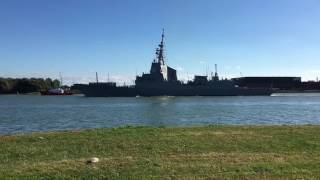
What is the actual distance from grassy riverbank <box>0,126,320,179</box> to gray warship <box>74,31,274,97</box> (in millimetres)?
112041

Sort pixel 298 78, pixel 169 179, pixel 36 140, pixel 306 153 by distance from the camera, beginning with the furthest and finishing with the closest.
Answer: pixel 298 78 → pixel 36 140 → pixel 306 153 → pixel 169 179

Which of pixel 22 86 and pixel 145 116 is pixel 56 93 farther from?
pixel 145 116

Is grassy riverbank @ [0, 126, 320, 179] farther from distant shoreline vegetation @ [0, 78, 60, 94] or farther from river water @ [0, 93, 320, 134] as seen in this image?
distant shoreline vegetation @ [0, 78, 60, 94]

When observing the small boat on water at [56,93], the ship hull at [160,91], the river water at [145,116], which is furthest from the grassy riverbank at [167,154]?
the small boat on water at [56,93]

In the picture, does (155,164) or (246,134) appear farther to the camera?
(246,134)

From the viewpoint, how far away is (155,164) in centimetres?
1127

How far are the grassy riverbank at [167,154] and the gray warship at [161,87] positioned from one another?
11204 cm

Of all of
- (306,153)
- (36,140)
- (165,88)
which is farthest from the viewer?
(165,88)

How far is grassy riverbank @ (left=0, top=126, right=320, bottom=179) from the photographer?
416 inches

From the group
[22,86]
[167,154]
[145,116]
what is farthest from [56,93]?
[167,154]

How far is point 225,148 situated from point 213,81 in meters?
122

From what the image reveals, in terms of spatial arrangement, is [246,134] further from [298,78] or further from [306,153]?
[298,78]

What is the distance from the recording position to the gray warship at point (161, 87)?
12925 centimetres

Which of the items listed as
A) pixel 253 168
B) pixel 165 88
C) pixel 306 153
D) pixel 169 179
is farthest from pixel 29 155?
pixel 165 88
